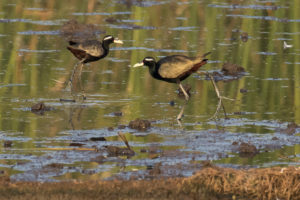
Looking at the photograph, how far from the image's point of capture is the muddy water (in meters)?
10.2

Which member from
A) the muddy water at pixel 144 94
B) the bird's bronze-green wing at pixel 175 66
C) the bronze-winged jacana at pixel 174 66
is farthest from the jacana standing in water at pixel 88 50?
the bird's bronze-green wing at pixel 175 66

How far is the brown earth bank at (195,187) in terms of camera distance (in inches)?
338

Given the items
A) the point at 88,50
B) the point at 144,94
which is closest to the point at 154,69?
the point at 144,94

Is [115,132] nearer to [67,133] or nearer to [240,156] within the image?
[67,133]

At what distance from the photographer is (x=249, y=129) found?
11914 millimetres

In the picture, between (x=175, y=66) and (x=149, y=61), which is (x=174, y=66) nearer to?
(x=175, y=66)

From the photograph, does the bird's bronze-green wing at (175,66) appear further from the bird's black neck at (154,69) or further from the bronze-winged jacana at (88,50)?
the bronze-winged jacana at (88,50)

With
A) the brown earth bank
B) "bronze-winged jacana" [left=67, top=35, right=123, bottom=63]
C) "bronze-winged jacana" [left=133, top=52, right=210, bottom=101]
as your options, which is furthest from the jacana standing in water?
the brown earth bank

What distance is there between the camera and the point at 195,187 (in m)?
8.83

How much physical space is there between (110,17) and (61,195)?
48.5 ft

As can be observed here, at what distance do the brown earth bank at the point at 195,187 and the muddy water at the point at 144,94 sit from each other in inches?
22.0

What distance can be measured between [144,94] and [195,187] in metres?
5.63

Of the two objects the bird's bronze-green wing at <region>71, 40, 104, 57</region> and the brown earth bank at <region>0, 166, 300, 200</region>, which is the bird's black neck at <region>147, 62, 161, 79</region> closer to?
the bird's bronze-green wing at <region>71, 40, 104, 57</region>

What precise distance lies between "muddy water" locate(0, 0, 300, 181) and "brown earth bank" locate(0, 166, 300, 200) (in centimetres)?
56
